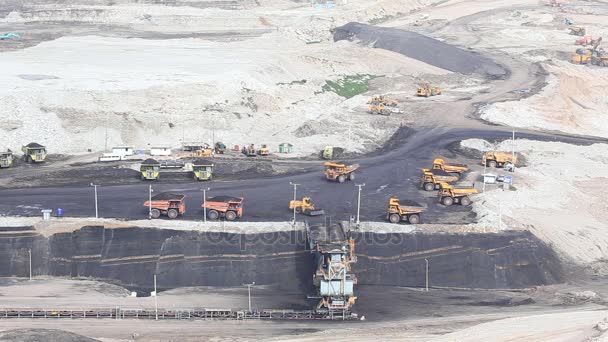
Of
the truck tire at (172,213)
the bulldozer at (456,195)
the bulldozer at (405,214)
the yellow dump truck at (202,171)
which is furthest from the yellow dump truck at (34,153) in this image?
the bulldozer at (456,195)

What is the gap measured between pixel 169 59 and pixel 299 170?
142ft

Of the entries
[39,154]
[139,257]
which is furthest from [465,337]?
[39,154]

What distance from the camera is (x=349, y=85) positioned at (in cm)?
11894

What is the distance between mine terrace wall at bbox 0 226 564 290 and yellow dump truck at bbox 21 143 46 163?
1894 centimetres

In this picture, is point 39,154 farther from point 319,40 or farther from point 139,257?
point 319,40

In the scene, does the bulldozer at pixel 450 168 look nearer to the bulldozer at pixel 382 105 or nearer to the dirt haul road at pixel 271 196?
the dirt haul road at pixel 271 196

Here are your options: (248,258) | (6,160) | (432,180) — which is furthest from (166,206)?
(432,180)

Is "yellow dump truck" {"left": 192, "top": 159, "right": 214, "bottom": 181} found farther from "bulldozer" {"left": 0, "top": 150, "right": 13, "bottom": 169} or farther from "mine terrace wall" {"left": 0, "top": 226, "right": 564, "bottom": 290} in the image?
"bulldozer" {"left": 0, "top": 150, "right": 13, "bottom": 169}

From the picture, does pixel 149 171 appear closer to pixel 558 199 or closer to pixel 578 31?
pixel 558 199

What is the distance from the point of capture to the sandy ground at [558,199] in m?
66.7

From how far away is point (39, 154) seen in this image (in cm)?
8006

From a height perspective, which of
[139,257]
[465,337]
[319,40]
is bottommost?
[465,337]

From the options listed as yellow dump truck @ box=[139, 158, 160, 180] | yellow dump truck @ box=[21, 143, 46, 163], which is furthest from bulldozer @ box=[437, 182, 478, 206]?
yellow dump truck @ box=[21, 143, 46, 163]

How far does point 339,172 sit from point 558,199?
16.7 metres
